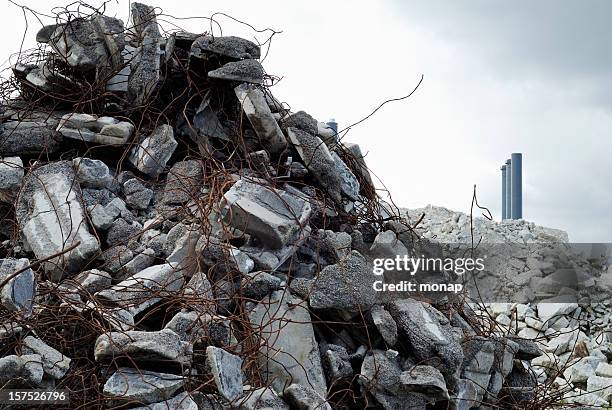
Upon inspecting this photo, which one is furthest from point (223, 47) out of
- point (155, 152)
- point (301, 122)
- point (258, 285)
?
point (258, 285)

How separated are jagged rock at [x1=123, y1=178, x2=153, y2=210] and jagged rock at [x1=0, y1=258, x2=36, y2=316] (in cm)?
152

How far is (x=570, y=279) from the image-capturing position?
9289 millimetres

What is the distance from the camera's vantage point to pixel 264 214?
490cm

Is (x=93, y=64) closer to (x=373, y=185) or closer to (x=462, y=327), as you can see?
(x=373, y=185)

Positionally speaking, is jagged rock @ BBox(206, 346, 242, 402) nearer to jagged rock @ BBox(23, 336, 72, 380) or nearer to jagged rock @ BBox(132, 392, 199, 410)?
jagged rock @ BBox(132, 392, 199, 410)

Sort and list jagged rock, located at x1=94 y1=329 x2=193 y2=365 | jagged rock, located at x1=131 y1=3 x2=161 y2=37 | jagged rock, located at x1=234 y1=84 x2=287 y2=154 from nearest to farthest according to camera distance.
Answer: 1. jagged rock, located at x1=94 y1=329 x2=193 y2=365
2. jagged rock, located at x1=234 y1=84 x2=287 y2=154
3. jagged rock, located at x1=131 y1=3 x2=161 y2=37

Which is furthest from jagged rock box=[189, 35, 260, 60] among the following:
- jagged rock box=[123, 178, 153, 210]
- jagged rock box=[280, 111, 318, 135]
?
jagged rock box=[123, 178, 153, 210]

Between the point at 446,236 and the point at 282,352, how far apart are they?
19.6 feet

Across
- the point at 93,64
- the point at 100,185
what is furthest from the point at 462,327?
the point at 93,64

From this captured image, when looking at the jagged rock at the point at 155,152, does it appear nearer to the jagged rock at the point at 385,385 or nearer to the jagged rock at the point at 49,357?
the jagged rock at the point at 49,357

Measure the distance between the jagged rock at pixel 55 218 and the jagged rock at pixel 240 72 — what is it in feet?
4.64

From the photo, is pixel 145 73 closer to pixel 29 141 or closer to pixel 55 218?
pixel 29 141

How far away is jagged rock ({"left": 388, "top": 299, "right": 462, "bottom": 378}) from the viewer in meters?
4.69

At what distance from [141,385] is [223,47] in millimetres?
3205
